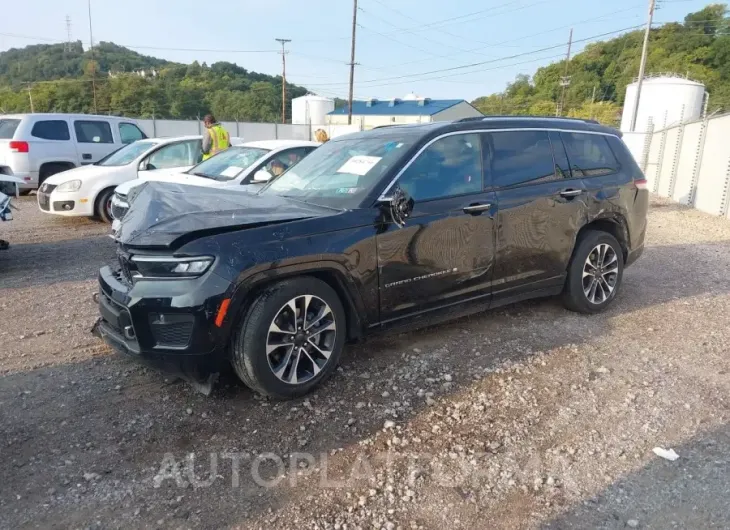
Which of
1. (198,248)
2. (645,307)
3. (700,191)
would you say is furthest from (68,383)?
(700,191)

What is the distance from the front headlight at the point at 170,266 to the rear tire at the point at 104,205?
6947 millimetres

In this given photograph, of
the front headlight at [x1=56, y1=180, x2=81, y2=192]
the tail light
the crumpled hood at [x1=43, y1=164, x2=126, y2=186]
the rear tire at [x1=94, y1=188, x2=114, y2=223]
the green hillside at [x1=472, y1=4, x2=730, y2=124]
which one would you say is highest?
the green hillside at [x1=472, y1=4, x2=730, y2=124]

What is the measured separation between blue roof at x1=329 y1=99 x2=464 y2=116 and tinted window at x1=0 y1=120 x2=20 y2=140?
53.5m

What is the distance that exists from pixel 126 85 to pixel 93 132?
162 ft

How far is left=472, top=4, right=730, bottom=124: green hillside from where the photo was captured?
5259 cm

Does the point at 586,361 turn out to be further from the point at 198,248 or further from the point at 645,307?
the point at 198,248

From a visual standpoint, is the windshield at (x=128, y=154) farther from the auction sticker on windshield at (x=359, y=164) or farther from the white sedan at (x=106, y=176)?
the auction sticker on windshield at (x=359, y=164)

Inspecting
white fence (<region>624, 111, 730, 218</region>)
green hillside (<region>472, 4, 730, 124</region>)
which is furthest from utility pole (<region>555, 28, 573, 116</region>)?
white fence (<region>624, 111, 730, 218</region>)

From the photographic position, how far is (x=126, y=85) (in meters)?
55.8

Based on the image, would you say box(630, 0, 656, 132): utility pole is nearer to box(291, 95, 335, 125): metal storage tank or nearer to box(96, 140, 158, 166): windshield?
box(96, 140, 158, 166): windshield

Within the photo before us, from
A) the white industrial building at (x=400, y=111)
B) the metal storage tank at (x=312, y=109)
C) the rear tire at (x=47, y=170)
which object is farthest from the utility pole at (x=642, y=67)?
the metal storage tank at (x=312, y=109)

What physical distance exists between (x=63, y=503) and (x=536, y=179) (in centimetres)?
399

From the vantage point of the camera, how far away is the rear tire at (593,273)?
4988 mm

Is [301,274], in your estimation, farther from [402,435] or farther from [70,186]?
[70,186]
